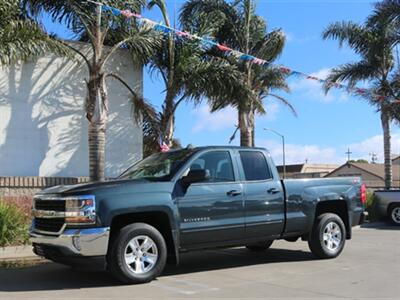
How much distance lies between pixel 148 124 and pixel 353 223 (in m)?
7.68

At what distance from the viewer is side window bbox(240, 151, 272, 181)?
9320mm

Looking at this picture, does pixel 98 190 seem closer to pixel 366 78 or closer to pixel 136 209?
pixel 136 209

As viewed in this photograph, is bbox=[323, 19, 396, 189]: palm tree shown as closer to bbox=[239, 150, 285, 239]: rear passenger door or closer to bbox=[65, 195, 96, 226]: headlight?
bbox=[239, 150, 285, 239]: rear passenger door

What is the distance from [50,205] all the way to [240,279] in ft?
9.64

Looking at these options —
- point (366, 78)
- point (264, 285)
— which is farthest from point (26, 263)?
point (366, 78)

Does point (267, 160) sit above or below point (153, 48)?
below

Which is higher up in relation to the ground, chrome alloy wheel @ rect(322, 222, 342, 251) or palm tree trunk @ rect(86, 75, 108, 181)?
palm tree trunk @ rect(86, 75, 108, 181)

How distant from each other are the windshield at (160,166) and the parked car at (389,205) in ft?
34.4

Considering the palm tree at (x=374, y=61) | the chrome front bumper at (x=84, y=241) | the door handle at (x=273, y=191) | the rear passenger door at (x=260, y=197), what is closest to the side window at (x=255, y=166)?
the rear passenger door at (x=260, y=197)

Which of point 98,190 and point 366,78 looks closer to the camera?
point 98,190

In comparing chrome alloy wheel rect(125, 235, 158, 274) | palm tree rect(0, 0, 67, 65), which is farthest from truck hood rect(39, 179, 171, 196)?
palm tree rect(0, 0, 67, 65)

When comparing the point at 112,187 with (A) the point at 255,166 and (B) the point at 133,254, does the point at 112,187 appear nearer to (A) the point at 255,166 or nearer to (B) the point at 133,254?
(B) the point at 133,254

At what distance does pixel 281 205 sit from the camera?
9.45 metres

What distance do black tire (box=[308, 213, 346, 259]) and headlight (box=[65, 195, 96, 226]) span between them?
428cm
